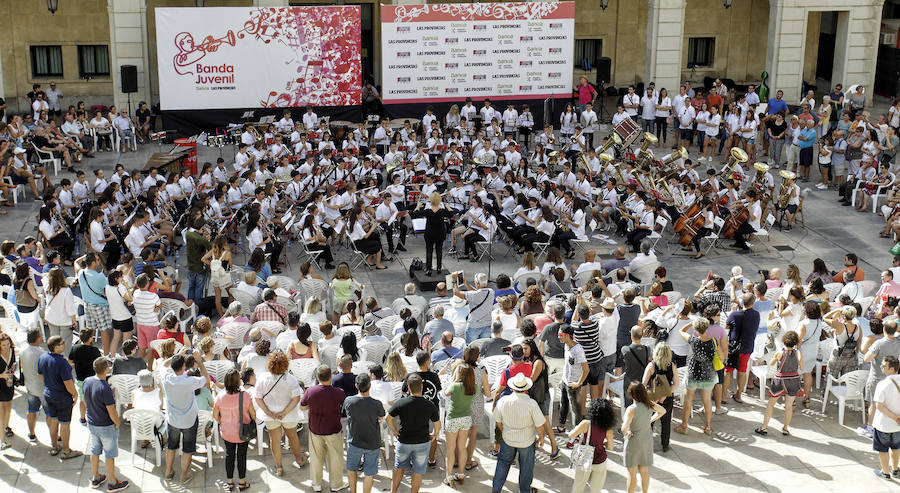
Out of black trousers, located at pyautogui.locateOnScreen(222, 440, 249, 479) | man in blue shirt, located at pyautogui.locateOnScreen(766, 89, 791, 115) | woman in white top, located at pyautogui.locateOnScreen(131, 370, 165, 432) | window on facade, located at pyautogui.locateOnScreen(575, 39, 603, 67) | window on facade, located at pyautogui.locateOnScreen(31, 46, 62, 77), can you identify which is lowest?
black trousers, located at pyautogui.locateOnScreen(222, 440, 249, 479)

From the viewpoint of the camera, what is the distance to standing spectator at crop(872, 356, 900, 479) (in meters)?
10.6

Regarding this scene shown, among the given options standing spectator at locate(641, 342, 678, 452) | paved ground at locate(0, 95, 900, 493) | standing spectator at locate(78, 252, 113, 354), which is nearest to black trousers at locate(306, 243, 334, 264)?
standing spectator at locate(78, 252, 113, 354)

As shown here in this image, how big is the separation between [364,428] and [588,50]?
2541 centimetres

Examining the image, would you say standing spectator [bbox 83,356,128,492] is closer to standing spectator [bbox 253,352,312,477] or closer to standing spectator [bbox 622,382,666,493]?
standing spectator [bbox 253,352,312,477]

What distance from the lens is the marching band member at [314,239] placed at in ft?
57.0

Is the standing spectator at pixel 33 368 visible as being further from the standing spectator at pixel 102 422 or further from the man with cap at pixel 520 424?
the man with cap at pixel 520 424

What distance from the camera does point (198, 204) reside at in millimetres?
17484

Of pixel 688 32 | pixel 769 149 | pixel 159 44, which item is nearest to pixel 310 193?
pixel 159 44

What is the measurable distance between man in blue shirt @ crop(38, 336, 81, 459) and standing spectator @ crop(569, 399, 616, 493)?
210 inches

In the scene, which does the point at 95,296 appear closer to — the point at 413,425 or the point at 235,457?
the point at 235,457

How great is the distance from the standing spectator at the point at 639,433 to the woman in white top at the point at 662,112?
656 inches

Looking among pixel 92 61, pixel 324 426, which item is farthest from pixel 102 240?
pixel 92 61

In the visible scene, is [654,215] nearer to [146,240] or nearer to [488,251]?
[488,251]

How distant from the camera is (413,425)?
9891 mm
